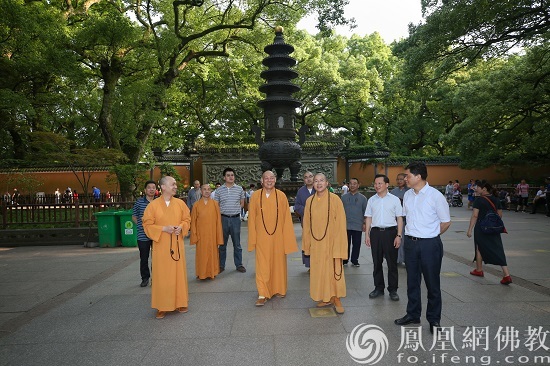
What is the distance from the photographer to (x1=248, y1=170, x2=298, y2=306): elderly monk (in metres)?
4.92

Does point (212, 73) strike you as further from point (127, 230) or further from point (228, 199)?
point (228, 199)

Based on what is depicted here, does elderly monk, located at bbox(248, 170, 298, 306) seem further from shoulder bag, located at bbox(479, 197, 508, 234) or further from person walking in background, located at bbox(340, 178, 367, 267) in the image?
shoulder bag, located at bbox(479, 197, 508, 234)

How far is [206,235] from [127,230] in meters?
4.41

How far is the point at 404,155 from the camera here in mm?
29719

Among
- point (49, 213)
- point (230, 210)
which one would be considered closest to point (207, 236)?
point (230, 210)

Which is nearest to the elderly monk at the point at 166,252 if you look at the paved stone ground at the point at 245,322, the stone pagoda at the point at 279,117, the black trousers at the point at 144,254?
the paved stone ground at the point at 245,322

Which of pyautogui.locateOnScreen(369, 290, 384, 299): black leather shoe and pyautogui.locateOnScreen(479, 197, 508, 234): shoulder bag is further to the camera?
pyautogui.locateOnScreen(479, 197, 508, 234): shoulder bag

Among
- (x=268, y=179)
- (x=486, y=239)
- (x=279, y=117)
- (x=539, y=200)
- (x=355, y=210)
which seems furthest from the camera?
(x=539, y=200)

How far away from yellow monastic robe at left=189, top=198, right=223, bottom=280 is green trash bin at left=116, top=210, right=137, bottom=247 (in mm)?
4129

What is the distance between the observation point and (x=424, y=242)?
3902mm

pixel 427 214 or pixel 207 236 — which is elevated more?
pixel 427 214

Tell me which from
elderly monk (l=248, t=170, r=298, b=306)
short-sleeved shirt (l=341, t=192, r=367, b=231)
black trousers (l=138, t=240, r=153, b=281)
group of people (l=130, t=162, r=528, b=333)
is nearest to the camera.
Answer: group of people (l=130, t=162, r=528, b=333)

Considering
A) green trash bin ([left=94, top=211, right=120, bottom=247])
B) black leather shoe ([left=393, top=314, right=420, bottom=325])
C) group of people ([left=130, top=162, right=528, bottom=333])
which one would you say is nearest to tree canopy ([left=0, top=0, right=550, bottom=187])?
green trash bin ([left=94, top=211, right=120, bottom=247])

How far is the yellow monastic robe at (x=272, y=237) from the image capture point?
4922mm
